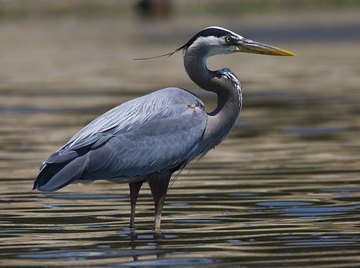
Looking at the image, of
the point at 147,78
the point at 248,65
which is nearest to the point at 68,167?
the point at 147,78

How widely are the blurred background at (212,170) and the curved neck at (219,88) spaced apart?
2.46 feet

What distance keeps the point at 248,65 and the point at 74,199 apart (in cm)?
1868

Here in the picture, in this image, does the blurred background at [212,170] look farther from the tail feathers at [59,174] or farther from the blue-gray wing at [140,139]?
the blue-gray wing at [140,139]

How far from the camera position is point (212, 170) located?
13797 mm

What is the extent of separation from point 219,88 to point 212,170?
3.30 metres

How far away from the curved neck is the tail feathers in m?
1.15

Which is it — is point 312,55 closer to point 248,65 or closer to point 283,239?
point 248,65

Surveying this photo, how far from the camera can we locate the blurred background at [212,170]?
923cm

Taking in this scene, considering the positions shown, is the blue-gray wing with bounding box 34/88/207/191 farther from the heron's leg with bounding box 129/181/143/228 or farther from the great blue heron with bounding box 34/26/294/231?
the heron's leg with bounding box 129/181/143/228

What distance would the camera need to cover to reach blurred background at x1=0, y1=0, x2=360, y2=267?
9.23 m

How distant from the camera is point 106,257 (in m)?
8.92

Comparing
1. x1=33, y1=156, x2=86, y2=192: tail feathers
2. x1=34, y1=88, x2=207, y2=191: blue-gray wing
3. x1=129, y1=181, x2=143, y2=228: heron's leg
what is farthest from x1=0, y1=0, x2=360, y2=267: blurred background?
x1=34, y1=88, x2=207, y2=191: blue-gray wing

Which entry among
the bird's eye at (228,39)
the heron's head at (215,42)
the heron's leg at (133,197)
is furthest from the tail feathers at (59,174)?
the bird's eye at (228,39)

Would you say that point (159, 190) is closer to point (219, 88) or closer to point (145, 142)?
point (145, 142)
